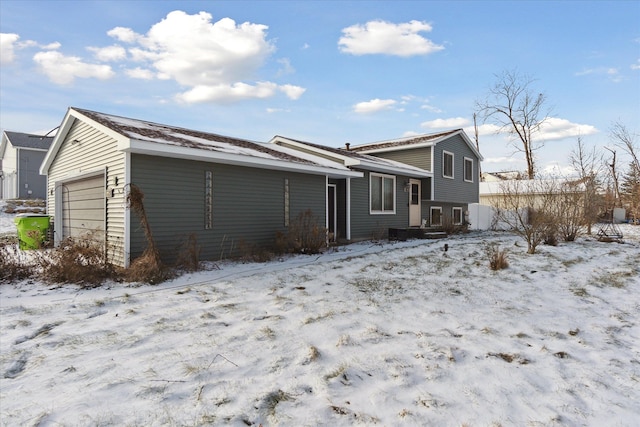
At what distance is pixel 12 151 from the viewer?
24.5 metres

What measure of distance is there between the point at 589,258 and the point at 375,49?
9.62m

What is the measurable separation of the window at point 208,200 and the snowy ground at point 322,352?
1805mm

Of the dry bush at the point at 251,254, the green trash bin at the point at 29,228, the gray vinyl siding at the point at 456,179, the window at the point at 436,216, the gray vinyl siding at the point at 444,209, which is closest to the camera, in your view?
the dry bush at the point at 251,254

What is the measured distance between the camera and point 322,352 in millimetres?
3537

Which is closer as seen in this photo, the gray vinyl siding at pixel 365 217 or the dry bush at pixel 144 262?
the dry bush at pixel 144 262

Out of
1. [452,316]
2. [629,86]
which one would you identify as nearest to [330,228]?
[452,316]

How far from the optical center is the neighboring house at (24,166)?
78.7ft

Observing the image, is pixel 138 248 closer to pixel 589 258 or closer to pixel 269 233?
pixel 269 233

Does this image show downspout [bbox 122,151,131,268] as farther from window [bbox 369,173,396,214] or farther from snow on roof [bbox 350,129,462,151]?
snow on roof [bbox 350,129,462,151]

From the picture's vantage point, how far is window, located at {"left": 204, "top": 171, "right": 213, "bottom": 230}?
320 inches

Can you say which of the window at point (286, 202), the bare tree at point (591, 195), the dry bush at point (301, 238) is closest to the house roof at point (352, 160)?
the window at point (286, 202)

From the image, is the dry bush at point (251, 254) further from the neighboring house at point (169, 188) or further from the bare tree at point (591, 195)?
the bare tree at point (591, 195)

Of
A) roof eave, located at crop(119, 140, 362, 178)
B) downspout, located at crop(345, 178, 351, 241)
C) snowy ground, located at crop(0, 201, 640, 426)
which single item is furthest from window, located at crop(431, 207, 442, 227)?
snowy ground, located at crop(0, 201, 640, 426)

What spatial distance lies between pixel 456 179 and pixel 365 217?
23.2 feet
